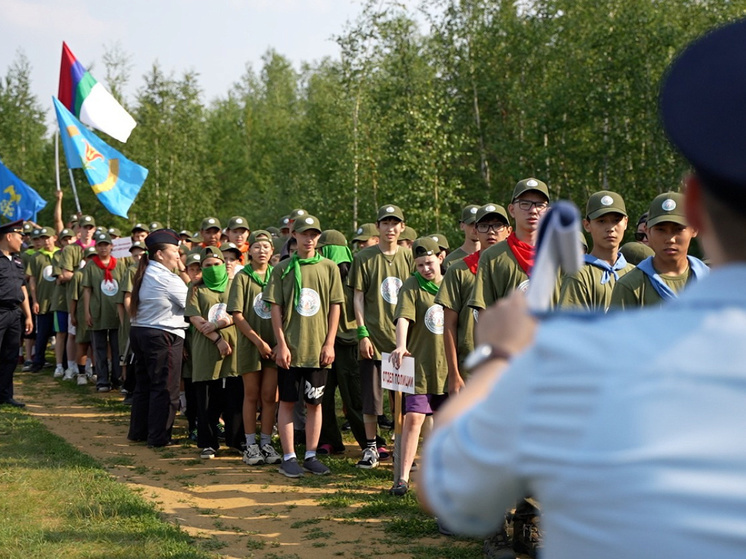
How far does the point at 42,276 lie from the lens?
656 inches

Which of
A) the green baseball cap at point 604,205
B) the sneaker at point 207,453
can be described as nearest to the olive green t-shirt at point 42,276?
the sneaker at point 207,453

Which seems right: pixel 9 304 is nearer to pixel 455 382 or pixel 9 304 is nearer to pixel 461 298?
pixel 461 298

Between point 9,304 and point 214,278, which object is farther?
point 9,304

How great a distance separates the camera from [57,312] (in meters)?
16.1

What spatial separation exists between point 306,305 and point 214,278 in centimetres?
162

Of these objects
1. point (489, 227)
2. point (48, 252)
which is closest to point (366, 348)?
point (489, 227)

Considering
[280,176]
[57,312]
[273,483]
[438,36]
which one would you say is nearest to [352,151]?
[438,36]

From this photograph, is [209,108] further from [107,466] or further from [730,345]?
[730,345]

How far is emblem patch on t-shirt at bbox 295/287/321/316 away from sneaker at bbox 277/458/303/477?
4.70ft

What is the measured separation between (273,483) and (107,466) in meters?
1.91

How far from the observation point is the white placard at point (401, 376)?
7648 millimetres

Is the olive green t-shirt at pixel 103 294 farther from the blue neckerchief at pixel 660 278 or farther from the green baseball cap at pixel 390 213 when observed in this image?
the blue neckerchief at pixel 660 278

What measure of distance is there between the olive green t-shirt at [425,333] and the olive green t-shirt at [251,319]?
6.08 feet

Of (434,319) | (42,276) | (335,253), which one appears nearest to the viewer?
(434,319)
